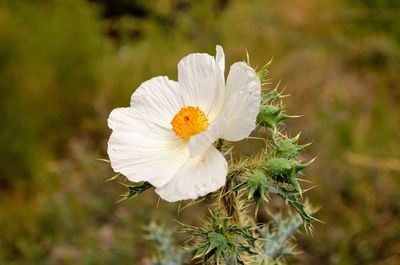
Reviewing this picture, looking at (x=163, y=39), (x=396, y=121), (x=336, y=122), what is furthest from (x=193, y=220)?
(x=163, y=39)

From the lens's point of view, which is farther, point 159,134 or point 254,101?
point 159,134

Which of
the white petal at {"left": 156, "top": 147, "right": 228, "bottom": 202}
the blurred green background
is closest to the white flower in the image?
the white petal at {"left": 156, "top": 147, "right": 228, "bottom": 202}

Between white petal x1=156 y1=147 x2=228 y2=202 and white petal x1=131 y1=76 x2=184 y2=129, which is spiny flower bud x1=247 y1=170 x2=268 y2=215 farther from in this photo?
white petal x1=131 y1=76 x2=184 y2=129

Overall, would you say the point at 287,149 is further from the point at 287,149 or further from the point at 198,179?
the point at 198,179

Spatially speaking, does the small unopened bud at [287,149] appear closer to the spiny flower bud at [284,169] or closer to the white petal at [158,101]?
the spiny flower bud at [284,169]

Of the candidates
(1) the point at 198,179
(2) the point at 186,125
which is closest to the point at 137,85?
(2) the point at 186,125

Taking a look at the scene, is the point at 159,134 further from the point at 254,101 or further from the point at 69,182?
the point at 69,182

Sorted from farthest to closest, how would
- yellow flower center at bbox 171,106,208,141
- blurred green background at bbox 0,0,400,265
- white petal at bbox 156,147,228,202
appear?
blurred green background at bbox 0,0,400,265, yellow flower center at bbox 171,106,208,141, white petal at bbox 156,147,228,202
